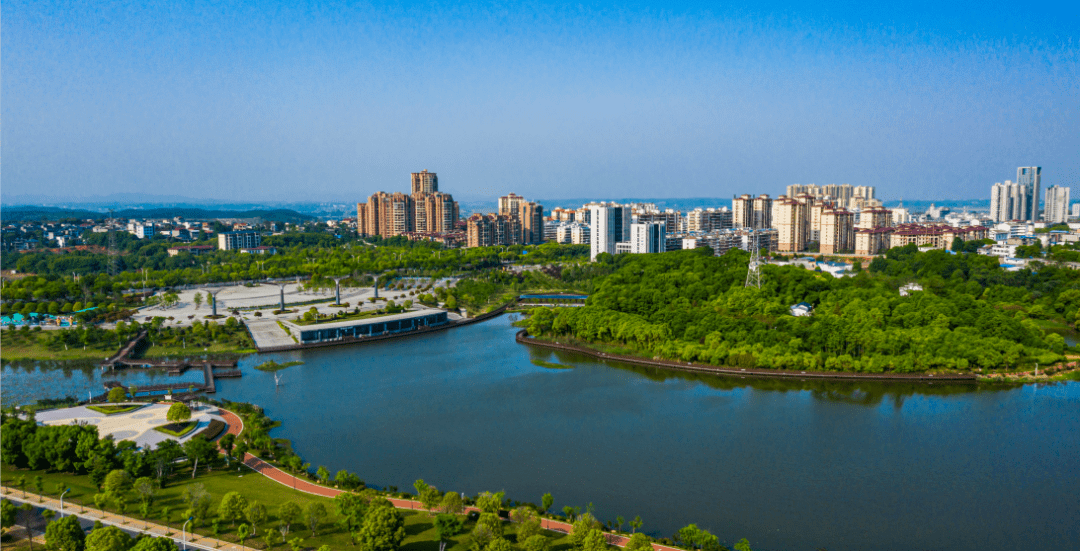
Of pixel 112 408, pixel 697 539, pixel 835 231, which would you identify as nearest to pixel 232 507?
pixel 697 539

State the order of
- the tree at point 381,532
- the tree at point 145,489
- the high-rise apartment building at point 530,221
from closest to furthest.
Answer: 1. the tree at point 381,532
2. the tree at point 145,489
3. the high-rise apartment building at point 530,221

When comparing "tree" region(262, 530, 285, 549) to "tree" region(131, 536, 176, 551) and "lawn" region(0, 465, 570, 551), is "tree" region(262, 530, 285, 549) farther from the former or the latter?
"tree" region(131, 536, 176, 551)

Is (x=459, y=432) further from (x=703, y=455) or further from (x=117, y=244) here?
(x=117, y=244)

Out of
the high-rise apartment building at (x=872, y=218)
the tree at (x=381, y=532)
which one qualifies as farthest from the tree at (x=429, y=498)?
the high-rise apartment building at (x=872, y=218)

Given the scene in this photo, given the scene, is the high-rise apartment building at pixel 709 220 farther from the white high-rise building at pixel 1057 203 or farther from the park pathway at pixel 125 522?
the park pathway at pixel 125 522

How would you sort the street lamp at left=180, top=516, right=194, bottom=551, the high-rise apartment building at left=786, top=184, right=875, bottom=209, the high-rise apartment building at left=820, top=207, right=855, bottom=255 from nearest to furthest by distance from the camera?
the street lamp at left=180, top=516, right=194, bottom=551, the high-rise apartment building at left=820, top=207, right=855, bottom=255, the high-rise apartment building at left=786, top=184, right=875, bottom=209

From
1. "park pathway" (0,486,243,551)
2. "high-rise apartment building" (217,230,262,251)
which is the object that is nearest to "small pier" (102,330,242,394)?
"park pathway" (0,486,243,551)

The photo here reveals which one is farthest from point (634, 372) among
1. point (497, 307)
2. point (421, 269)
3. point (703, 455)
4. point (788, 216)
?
point (788, 216)
